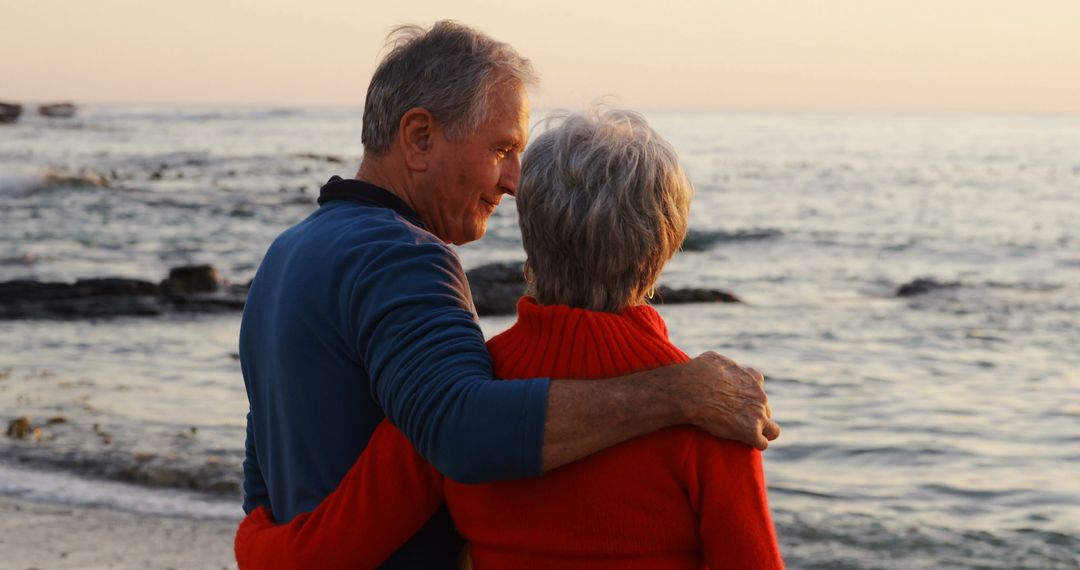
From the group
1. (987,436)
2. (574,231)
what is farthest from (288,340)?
(987,436)

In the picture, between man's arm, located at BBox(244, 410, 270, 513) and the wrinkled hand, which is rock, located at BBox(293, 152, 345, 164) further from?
the wrinkled hand

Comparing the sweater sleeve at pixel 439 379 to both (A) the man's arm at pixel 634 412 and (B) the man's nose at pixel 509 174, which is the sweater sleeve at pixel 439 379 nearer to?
(A) the man's arm at pixel 634 412

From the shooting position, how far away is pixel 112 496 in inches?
246

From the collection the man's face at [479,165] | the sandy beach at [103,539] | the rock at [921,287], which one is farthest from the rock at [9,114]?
the man's face at [479,165]

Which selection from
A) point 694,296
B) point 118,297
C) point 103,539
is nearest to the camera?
point 103,539

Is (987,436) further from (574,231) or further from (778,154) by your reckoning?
(778,154)

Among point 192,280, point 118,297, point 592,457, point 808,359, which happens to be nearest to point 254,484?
point 592,457

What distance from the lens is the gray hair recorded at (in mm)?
2369

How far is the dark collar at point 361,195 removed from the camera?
239 cm

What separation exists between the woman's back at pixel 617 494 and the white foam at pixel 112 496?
4205 mm

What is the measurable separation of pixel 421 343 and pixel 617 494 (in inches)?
15.7

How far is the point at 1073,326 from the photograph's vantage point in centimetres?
1343

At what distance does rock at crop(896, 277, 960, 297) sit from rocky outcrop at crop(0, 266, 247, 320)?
26.4ft

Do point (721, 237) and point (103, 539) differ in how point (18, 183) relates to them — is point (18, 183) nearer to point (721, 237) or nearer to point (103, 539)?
point (721, 237)
